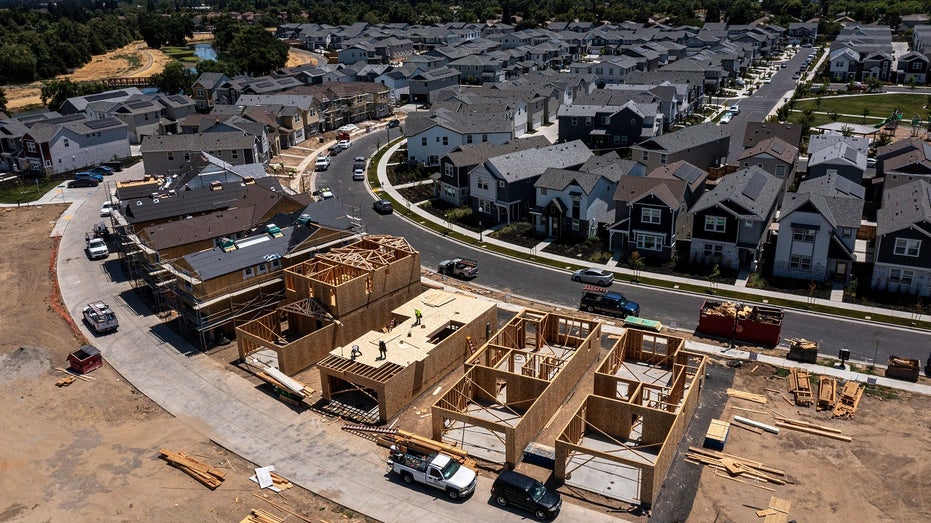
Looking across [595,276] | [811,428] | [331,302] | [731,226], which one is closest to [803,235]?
[731,226]

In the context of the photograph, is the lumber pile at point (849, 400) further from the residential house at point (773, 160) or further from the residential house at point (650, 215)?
the residential house at point (773, 160)

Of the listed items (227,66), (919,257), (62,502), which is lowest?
(62,502)

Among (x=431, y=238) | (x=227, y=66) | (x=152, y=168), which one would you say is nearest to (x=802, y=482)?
(x=431, y=238)

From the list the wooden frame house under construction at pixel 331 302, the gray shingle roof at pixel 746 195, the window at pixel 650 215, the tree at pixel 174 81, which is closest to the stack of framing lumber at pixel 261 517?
the wooden frame house under construction at pixel 331 302

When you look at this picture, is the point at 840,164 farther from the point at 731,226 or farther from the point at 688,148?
the point at 731,226

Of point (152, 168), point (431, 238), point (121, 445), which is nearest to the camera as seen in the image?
point (121, 445)

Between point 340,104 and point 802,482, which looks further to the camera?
point 340,104

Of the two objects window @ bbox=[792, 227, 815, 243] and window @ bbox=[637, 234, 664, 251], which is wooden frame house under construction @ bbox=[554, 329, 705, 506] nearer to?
window @ bbox=[637, 234, 664, 251]

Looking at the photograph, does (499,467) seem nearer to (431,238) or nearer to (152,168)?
(431,238)
